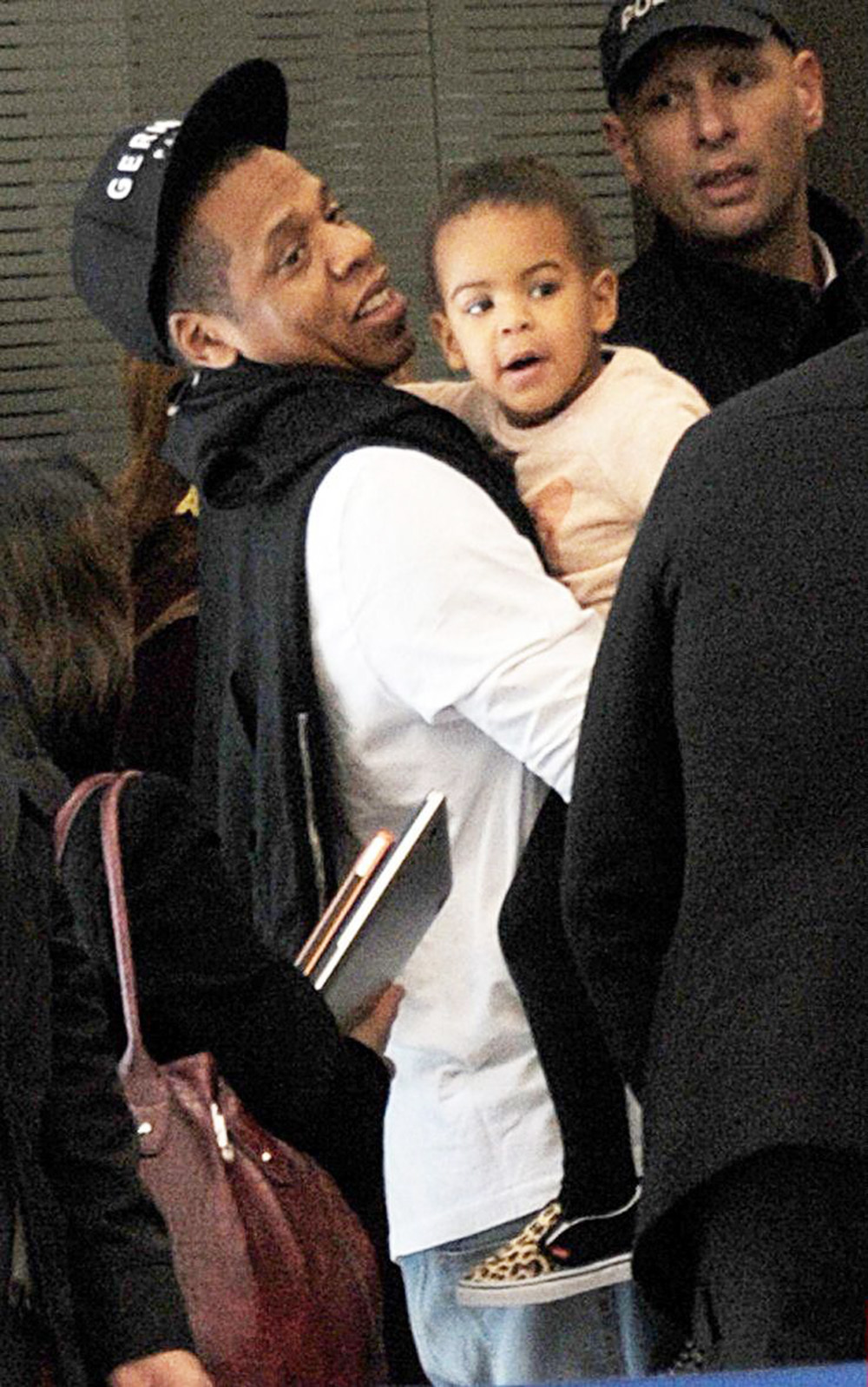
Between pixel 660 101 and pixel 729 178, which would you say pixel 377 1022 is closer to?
pixel 729 178

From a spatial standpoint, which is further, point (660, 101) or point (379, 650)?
point (660, 101)

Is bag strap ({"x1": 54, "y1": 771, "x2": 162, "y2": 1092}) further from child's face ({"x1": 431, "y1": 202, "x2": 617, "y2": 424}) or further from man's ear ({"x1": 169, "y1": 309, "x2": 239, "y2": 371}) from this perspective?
child's face ({"x1": 431, "y1": 202, "x2": 617, "y2": 424})

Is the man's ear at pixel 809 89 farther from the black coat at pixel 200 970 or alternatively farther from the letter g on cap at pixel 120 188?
the black coat at pixel 200 970

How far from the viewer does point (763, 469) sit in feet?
6.54

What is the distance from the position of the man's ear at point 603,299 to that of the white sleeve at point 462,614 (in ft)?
1.72

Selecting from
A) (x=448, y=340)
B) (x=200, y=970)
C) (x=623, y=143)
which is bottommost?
(x=200, y=970)

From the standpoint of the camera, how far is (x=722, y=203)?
11.6 feet

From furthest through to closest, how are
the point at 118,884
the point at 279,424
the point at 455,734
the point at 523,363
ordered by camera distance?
the point at 523,363
the point at 279,424
the point at 455,734
the point at 118,884

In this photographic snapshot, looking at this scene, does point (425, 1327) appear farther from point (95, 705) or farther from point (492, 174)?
point (492, 174)

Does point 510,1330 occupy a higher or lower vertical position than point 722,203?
lower

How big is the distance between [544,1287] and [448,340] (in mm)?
→ 1123

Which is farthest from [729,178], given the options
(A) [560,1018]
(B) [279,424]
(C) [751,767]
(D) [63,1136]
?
(D) [63,1136]

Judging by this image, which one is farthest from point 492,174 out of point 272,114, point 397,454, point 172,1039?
point 172,1039

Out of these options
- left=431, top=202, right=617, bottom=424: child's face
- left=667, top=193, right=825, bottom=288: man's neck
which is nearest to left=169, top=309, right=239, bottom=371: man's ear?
left=431, top=202, right=617, bottom=424: child's face
